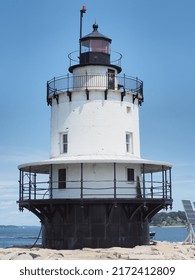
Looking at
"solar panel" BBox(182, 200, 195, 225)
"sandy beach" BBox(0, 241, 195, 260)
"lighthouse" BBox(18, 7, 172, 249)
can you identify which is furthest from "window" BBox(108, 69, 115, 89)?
"solar panel" BBox(182, 200, 195, 225)

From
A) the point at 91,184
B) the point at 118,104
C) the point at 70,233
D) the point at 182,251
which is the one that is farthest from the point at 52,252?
the point at 118,104

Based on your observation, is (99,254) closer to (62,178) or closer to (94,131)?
(62,178)

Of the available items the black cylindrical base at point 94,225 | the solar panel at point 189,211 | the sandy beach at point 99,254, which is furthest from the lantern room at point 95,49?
the solar panel at point 189,211

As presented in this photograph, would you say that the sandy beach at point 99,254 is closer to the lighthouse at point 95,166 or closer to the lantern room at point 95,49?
the lighthouse at point 95,166

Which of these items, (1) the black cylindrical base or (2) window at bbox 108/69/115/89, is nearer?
(1) the black cylindrical base

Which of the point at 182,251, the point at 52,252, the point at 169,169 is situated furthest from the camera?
the point at 169,169

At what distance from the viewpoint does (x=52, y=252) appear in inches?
1155

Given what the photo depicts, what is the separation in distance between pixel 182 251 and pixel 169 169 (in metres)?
4.74

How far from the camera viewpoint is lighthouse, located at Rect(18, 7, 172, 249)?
30.8m

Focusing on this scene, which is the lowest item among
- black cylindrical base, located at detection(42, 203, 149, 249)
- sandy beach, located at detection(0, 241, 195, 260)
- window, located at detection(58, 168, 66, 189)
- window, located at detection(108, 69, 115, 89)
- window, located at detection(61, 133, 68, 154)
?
sandy beach, located at detection(0, 241, 195, 260)

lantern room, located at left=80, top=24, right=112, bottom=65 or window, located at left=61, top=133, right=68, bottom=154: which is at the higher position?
lantern room, located at left=80, top=24, right=112, bottom=65

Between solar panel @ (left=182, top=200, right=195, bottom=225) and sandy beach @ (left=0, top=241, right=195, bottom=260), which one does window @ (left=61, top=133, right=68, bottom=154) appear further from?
solar panel @ (left=182, top=200, right=195, bottom=225)

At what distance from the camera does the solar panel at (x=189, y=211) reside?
41.8 m
